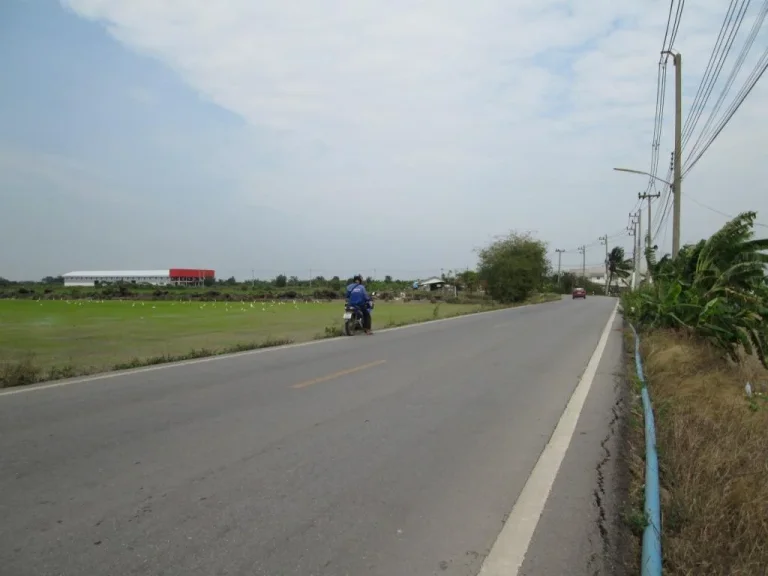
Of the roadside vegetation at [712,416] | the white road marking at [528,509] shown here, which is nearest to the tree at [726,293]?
the roadside vegetation at [712,416]

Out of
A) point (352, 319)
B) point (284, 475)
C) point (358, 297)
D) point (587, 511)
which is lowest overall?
point (587, 511)

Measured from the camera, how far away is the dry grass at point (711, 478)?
3.29 metres

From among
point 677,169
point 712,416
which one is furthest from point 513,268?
point 712,416

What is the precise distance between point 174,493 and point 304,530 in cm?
116

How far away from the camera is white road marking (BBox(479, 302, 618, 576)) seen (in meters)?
3.40

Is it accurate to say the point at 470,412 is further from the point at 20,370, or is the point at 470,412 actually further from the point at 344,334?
the point at 344,334

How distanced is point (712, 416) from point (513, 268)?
153 ft

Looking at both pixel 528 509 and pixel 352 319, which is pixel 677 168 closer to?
pixel 352 319

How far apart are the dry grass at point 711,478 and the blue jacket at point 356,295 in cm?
984

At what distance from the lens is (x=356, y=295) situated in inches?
676

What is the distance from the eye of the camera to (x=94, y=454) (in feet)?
16.7

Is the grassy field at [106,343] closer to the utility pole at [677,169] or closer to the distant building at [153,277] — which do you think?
the utility pole at [677,169]

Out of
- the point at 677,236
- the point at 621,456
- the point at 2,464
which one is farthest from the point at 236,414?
the point at 677,236

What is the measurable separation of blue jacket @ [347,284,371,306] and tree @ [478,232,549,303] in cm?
3730
